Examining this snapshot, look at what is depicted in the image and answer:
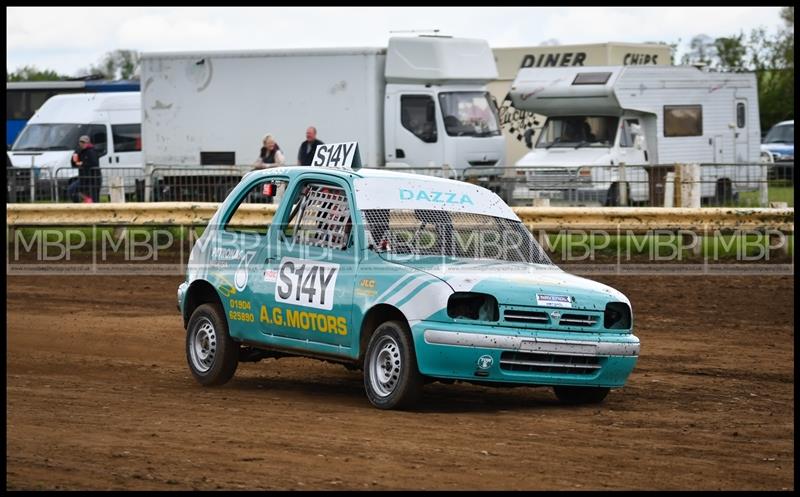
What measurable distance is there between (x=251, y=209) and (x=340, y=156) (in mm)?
9306

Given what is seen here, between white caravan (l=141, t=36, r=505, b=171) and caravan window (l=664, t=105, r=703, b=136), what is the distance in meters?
3.19

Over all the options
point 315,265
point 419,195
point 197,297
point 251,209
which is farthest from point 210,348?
point 251,209

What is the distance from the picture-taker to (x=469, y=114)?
26906mm

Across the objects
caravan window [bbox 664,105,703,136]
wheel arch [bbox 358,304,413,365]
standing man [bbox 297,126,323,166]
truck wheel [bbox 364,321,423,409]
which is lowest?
truck wheel [bbox 364,321,423,409]

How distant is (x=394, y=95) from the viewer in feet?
85.9

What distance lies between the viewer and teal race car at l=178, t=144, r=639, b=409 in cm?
920

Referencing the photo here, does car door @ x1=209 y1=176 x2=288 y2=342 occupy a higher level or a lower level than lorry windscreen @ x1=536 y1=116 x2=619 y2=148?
lower

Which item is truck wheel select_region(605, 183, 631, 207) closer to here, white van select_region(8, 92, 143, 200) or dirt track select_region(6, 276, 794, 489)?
dirt track select_region(6, 276, 794, 489)

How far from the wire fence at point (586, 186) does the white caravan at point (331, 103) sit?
3061 mm

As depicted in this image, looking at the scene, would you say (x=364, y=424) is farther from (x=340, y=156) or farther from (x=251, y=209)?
(x=251, y=209)

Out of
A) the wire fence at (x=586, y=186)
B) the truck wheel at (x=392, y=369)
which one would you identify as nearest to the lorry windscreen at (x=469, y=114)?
the wire fence at (x=586, y=186)

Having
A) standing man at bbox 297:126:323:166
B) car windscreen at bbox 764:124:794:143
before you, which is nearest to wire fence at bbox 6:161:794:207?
standing man at bbox 297:126:323:166

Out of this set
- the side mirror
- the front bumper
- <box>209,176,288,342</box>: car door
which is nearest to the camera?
the front bumper

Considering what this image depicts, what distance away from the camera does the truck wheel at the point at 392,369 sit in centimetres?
916
